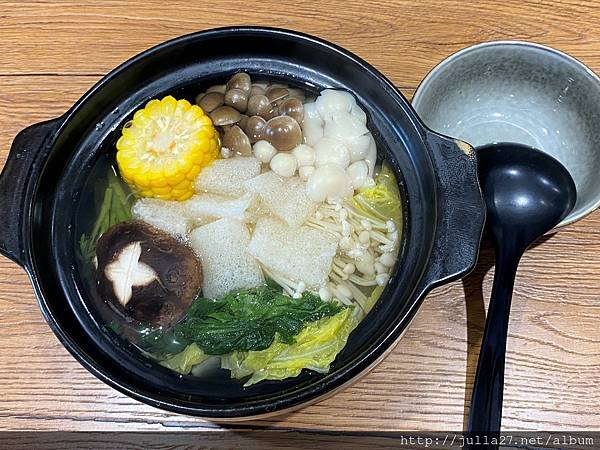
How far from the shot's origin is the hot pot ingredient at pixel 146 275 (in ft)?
4.35

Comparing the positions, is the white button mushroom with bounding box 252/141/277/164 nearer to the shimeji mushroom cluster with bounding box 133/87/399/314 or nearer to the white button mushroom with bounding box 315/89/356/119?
the shimeji mushroom cluster with bounding box 133/87/399/314

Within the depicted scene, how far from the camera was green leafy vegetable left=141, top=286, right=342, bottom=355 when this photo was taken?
135 cm

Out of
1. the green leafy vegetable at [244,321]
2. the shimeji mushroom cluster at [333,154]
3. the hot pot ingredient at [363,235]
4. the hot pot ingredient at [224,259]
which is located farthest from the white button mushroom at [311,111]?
the green leafy vegetable at [244,321]

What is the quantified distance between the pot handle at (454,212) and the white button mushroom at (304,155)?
0.95ft

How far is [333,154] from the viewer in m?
1.50

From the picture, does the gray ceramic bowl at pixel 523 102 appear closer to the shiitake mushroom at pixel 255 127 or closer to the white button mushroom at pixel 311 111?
the white button mushroom at pixel 311 111

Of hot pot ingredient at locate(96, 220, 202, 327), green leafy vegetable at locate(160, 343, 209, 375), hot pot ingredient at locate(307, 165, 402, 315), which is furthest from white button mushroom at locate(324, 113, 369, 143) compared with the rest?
green leafy vegetable at locate(160, 343, 209, 375)

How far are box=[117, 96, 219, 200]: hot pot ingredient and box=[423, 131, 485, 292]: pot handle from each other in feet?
1.68

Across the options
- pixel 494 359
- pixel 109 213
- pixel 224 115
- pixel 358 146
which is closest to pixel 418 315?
pixel 494 359

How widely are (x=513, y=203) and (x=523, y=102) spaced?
42cm

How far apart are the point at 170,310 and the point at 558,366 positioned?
0.96 metres

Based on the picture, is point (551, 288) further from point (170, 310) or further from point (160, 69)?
point (160, 69)

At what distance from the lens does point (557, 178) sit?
62.6 inches

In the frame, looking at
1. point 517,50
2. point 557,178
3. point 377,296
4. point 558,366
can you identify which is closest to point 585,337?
point 558,366
